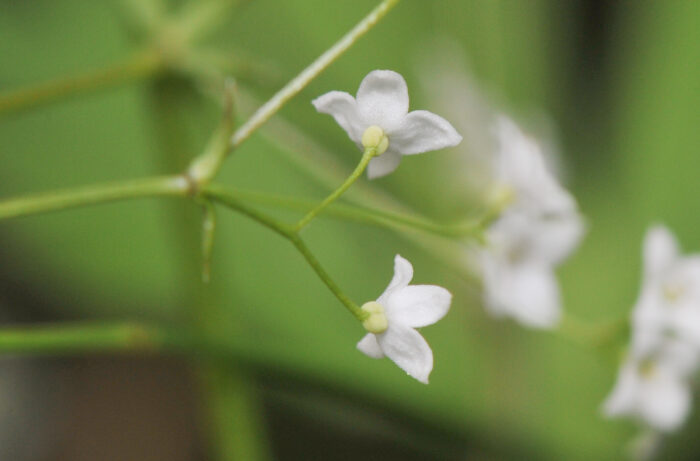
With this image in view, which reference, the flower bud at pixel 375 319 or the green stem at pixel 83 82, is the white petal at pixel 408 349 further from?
the green stem at pixel 83 82

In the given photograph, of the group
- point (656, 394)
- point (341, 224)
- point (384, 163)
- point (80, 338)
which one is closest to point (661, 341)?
point (656, 394)

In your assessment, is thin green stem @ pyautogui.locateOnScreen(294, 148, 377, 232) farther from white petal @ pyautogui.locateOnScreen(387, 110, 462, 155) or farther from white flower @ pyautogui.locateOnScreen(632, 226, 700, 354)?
white flower @ pyautogui.locateOnScreen(632, 226, 700, 354)

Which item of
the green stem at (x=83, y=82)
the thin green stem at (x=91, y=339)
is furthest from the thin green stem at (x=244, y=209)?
the green stem at (x=83, y=82)

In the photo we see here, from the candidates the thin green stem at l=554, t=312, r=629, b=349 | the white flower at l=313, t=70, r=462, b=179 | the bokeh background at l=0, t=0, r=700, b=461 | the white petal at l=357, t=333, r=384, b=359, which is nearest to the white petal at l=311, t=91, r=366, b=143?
the white flower at l=313, t=70, r=462, b=179

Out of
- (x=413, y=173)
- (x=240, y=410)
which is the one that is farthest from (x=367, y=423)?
(x=413, y=173)

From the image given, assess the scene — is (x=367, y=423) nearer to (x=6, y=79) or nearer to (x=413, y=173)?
(x=413, y=173)
